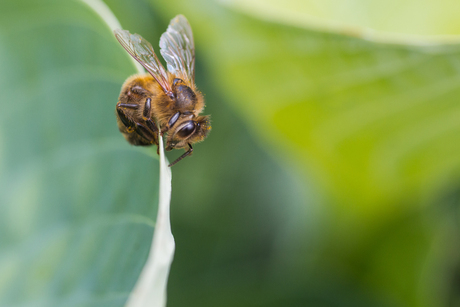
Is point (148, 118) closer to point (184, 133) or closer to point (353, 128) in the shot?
point (184, 133)

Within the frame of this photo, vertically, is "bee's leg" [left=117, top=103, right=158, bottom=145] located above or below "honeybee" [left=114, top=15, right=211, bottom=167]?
below

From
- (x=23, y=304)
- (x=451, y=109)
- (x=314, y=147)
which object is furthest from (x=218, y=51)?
(x=23, y=304)

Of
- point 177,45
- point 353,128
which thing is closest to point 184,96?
point 177,45

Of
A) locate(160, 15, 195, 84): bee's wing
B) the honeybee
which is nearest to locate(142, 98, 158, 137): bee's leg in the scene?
the honeybee

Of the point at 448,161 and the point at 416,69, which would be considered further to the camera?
the point at 448,161

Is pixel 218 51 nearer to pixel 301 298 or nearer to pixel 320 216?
pixel 320 216

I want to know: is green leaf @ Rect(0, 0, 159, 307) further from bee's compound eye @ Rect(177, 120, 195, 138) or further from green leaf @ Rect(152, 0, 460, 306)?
green leaf @ Rect(152, 0, 460, 306)

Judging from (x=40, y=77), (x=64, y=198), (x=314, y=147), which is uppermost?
(x=314, y=147)
